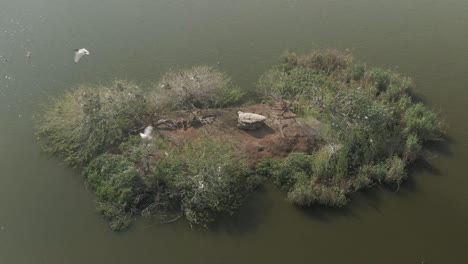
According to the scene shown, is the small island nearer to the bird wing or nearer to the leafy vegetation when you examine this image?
the leafy vegetation

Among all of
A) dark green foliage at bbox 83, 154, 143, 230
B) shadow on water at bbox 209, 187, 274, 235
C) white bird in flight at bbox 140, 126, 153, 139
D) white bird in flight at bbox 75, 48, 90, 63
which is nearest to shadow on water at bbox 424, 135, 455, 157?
shadow on water at bbox 209, 187, 274, 235

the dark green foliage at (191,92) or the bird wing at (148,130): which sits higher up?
the dark green foliage at (191,92)

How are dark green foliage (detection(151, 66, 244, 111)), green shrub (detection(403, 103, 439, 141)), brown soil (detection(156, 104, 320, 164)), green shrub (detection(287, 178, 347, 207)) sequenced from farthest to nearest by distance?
dark green foliage (detection(151, 66, 244, 111)), green shrub (detection(403, 103, 439, 141)), brown soil (detection(156, 104, 320, 164)), green shrub (detection(287, 178, 347, 207))

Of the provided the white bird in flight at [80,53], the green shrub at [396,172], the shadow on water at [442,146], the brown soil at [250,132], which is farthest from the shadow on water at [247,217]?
the white bird in flight at [80,53]

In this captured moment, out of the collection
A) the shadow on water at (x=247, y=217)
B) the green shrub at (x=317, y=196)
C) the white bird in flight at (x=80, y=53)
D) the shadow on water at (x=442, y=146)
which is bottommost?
the shadow on water at (x=247, y=217)

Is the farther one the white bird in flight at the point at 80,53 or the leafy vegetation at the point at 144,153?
the white bird in flight at the point at 80,53

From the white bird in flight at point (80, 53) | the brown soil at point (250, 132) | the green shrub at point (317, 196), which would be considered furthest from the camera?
the white bird in flight at point (80, 53)

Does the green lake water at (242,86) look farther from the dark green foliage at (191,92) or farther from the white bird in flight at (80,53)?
the dark green foliage at (191,92)
